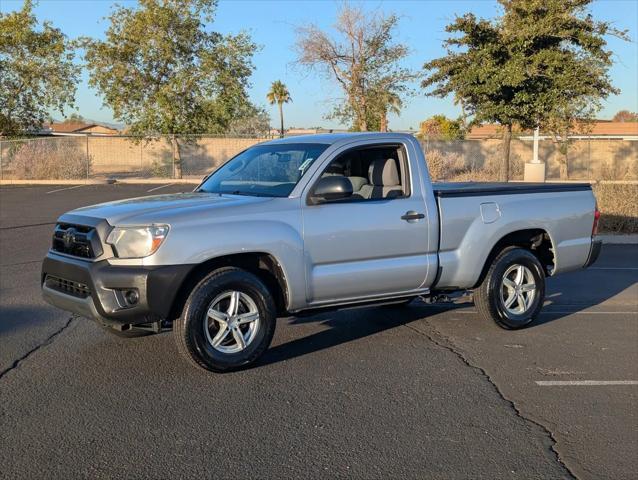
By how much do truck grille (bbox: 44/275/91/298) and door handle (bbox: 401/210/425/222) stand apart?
2.79 metres

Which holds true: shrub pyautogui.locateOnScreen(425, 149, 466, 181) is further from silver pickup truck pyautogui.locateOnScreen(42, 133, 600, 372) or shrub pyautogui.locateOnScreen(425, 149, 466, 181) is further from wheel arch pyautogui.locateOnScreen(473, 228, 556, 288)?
silver pickup truck pyautogui.locateOnScreen(42, 133, 600, 372)

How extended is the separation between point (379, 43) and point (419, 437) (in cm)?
2564

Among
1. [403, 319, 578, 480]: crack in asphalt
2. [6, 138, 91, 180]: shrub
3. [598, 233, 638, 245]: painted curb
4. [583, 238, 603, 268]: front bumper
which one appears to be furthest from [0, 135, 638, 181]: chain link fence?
[403, 319, 578, 480]: crack in asphalt

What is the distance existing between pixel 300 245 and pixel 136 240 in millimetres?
1323

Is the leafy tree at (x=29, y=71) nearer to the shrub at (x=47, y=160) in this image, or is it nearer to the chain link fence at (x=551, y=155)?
the shrub at (x=47, y=160)

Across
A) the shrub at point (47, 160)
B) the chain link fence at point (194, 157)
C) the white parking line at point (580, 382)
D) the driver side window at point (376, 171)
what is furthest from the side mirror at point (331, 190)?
the shrub at point (47, 160)

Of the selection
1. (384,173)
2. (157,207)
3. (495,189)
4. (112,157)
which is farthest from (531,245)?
(112,157)

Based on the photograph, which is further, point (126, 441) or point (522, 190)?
point (522, 190)

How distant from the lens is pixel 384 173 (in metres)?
6.76

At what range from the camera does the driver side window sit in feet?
21.7

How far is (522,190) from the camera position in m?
7.29

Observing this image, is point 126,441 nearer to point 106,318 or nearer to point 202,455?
point 202,455

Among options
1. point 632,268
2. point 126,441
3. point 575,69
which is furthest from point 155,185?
point 126,441

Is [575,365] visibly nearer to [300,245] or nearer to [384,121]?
[300,245]
